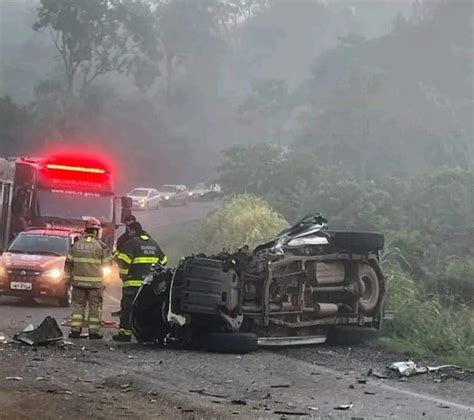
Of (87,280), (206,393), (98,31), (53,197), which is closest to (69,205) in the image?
(53,197)

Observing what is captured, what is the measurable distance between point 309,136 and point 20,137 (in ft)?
52.2

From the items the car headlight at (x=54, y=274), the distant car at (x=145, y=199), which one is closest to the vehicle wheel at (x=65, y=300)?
the car headlight at (x=54, y=274)

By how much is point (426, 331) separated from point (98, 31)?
47761mm

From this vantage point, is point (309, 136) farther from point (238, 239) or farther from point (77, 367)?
point (77, 367)

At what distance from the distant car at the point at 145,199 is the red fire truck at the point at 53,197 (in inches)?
1011

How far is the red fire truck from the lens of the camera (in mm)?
20031

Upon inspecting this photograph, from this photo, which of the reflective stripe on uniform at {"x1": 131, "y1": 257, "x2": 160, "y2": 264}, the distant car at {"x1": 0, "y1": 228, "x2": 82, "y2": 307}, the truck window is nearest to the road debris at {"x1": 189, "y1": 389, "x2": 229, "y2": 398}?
the reflective stripe on uniform at {"x1": 131, "y1": 257, "x2": 160, "y2": 264}

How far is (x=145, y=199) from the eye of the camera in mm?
47844

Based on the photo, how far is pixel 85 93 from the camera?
59000mm

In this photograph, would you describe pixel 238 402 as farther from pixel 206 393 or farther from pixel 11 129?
pixel 11 129

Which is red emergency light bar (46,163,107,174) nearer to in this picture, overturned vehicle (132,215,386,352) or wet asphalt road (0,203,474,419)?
overturned vehicle (132,215,386,352)

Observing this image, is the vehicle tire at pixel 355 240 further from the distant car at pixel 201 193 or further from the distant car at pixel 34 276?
the distant car at pixel 201 193

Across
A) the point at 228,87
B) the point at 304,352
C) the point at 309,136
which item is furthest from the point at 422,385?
the point at 228,87

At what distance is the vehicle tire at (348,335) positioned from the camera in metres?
11.4
